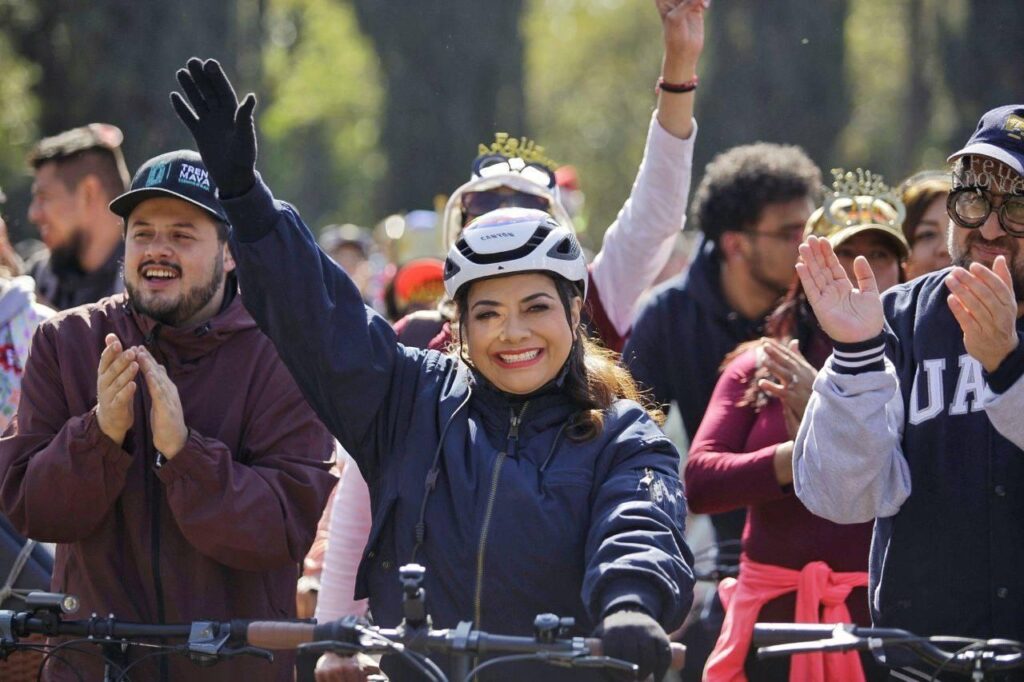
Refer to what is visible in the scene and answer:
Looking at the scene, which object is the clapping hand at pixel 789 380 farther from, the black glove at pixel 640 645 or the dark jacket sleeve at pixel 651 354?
the black glove at pixel 640 645

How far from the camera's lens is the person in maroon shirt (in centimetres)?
537

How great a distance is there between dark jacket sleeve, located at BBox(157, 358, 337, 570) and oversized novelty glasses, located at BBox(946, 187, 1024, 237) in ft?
6.64

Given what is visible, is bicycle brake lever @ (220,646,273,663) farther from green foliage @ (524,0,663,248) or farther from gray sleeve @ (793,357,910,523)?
green foliage @ (524,0,663,248)

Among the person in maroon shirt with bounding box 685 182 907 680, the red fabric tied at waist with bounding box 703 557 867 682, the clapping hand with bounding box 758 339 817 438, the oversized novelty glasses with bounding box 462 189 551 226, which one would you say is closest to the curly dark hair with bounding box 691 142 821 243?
the person in maroon shirt with bounding box 685 182 907 680

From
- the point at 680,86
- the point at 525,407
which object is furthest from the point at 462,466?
the point at 680,86

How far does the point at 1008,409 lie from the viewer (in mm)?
4102

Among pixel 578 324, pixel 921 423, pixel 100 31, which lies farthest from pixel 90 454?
pixel 100 31

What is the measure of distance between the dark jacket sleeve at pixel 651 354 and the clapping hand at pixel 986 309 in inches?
98.0

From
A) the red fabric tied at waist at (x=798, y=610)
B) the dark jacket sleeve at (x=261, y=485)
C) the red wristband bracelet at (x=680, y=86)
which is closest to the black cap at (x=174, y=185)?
the dark jacket sleeve at (x=261, y=485)

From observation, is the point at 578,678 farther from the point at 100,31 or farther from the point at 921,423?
the point at 100,31

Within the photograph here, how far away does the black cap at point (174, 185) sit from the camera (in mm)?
5109

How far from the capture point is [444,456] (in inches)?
169

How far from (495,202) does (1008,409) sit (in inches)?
95.1

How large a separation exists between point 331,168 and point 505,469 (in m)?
47.7
